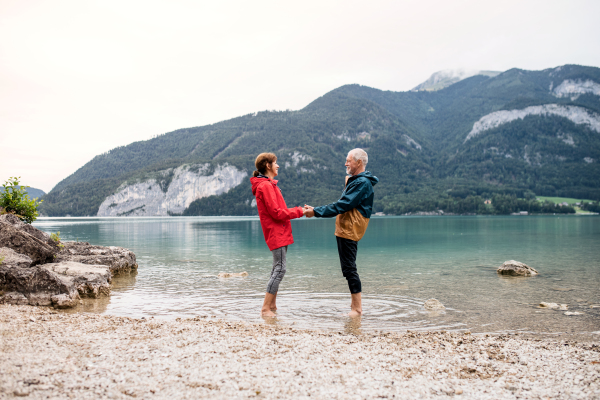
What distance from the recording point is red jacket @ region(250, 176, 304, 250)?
283 inches

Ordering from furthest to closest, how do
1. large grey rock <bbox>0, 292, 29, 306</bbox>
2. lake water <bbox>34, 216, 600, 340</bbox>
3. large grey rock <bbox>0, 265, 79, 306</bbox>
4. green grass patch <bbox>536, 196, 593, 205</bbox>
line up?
green grass patch <bbox>536, 196, 593, 205</bbox> < large grey rock <bbox>0, 265, 79, 306</bbox> < large grey rock <bbox>0, 292, 29, 306</bbox> < lake water <bbox>34, 216, 600, 340</bbox>

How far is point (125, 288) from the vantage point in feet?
38.7

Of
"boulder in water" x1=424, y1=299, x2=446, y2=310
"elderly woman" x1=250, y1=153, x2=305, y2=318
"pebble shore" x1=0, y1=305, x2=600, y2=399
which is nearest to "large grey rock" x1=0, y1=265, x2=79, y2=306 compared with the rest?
"pebble shore" x1=0, y1=305, x2=600, y2=399

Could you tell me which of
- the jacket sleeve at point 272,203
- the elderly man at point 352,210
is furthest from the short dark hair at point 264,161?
the elderly man at point 352,210

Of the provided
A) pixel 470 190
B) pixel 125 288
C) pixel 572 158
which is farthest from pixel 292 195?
pixel 125 288

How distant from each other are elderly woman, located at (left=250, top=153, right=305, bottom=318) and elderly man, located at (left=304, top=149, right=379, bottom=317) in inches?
19.4

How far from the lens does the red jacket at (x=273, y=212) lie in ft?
23.6

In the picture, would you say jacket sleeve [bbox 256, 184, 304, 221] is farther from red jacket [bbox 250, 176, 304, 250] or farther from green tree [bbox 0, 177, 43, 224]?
green tree [bbox 0, 177, 43, 224]

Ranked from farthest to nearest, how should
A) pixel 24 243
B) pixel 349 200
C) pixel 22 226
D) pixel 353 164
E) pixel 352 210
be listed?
pixel 22 226, pixel 24 243, pixel 353 164, pixel 352 210, pixel 349 200

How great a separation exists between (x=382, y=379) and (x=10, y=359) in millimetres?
4042

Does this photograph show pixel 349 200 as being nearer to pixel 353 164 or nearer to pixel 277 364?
pixel 353 164

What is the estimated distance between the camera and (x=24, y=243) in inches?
416

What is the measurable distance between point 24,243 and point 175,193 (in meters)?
183

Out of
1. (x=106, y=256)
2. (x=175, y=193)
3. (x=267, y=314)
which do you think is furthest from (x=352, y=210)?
(x=175, y=193)
